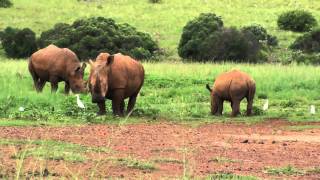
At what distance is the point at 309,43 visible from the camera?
128 feet

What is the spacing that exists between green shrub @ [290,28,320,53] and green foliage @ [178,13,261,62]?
8.47ft

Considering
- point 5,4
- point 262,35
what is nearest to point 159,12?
point 5,4

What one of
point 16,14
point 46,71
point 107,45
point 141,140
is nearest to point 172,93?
point 46,71

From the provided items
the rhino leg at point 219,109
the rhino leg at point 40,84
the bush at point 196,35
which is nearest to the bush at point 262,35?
the bush at point 196,35

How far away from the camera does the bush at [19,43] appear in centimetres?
3669

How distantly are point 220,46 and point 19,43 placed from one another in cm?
999

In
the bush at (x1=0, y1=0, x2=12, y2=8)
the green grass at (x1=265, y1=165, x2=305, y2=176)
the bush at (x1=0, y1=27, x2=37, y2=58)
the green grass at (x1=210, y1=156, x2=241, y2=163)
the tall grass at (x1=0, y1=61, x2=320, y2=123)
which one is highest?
the green grass at (x1=265, y1=165, x2=305, y2=176)

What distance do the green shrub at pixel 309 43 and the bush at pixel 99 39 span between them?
7525mm

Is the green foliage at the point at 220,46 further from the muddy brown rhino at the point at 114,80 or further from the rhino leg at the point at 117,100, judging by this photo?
the rhino leg at the point at 117,100

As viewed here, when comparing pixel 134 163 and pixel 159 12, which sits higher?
pixel 134 163

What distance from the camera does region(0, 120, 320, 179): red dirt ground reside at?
8509 millimetres

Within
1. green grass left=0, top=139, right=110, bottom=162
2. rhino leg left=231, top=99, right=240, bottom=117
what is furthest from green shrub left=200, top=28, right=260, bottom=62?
green grass left=0, top=139, right=110, bottom=162

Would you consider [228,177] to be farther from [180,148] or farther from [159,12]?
[159,12]

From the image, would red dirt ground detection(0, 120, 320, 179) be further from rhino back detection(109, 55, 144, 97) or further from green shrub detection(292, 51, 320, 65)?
green shrub detection(292, 51, 320, 65)
